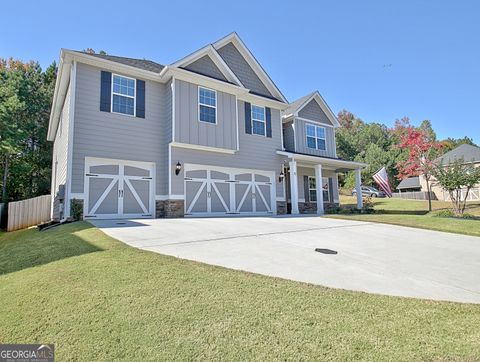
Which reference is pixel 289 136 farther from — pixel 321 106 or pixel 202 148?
pixel 202 148

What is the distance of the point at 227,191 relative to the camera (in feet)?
44.9

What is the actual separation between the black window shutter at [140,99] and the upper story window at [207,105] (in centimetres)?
245

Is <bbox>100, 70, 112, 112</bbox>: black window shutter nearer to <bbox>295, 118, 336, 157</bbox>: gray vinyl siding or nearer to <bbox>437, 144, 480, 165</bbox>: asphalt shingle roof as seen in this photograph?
<bbox>295, 118, 336, 157</bbox>: gray vinyl siding

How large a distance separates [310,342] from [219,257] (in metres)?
2.63

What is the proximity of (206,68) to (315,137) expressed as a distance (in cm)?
868

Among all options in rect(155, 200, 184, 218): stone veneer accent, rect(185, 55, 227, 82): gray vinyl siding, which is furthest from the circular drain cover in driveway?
rect(185, 55, 227, 82): gray vinyl siding

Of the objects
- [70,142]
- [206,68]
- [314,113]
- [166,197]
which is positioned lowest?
[166,197]

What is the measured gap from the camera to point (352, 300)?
3.17 metres

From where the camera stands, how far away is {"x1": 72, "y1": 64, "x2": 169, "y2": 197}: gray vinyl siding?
10.4m

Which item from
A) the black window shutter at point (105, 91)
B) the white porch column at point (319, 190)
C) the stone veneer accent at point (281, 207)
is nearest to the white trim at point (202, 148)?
the black window shutter at point (105, 91)

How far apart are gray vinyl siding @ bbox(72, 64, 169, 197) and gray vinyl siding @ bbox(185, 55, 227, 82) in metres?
1.93

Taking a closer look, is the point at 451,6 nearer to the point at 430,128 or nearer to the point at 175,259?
the point at 175,259

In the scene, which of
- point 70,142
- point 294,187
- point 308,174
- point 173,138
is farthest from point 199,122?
point 308,174

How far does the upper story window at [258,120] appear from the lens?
15126mm
